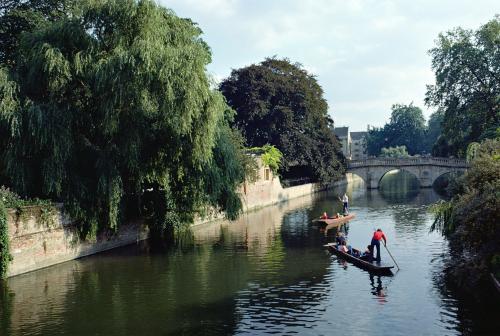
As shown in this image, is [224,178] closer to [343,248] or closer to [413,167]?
[343,248]

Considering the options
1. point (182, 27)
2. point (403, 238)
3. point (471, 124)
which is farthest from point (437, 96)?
point (182, 27)

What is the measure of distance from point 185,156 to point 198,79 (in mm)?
3779

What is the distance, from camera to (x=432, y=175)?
67.8 metres

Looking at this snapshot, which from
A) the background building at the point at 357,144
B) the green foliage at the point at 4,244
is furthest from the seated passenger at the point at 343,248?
the background building at the point at 357,144

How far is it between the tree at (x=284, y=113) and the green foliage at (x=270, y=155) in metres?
2.88

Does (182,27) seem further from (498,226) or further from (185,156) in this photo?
(498,226)

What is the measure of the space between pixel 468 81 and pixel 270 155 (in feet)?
68.8

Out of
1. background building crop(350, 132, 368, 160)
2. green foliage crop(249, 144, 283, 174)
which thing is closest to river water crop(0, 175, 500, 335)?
green foliage crop(249, 144, 283, 174)

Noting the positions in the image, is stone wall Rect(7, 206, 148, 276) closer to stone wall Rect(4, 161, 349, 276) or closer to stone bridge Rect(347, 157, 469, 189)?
stone wall Rect(4, 161, 349, 276)

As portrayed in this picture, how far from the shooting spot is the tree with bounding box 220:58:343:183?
191ft

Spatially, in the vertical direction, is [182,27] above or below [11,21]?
below

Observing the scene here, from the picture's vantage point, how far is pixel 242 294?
1819cm

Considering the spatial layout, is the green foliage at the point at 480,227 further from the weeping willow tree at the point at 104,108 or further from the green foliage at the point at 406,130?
the green foliage at the point at 406,130

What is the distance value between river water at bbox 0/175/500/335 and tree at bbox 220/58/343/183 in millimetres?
29681
